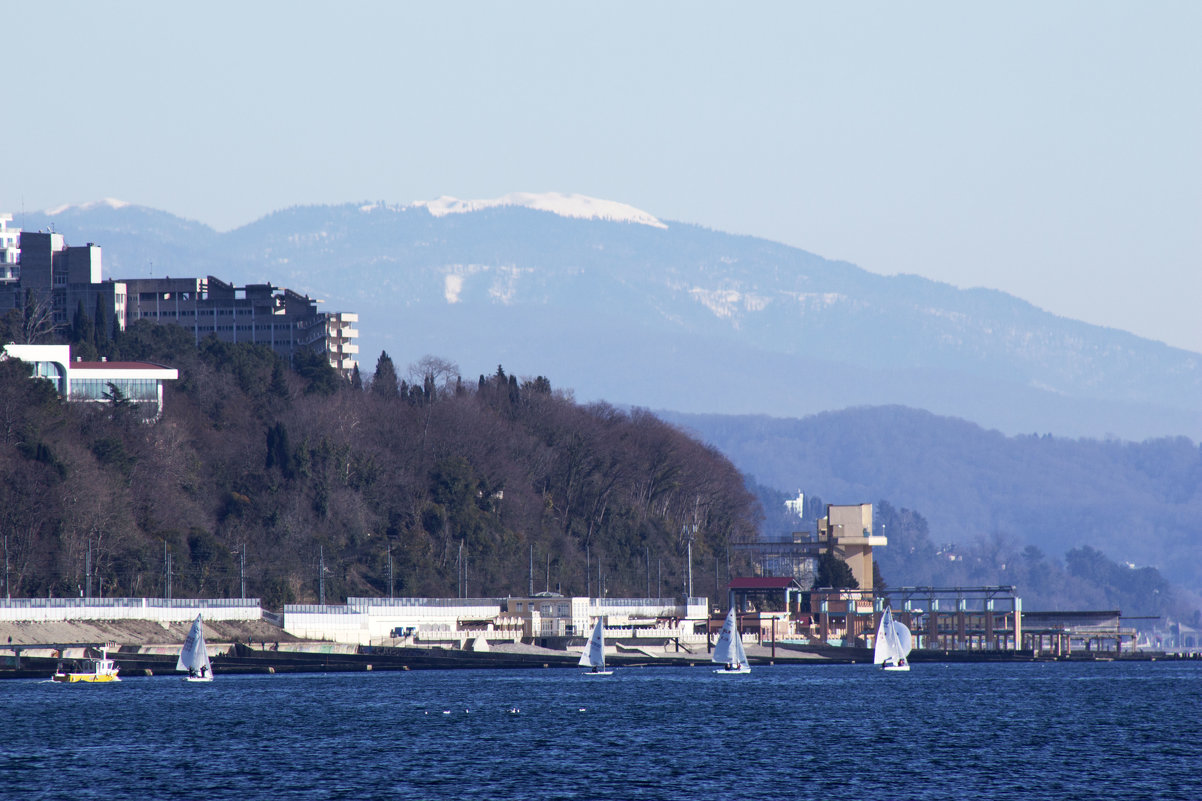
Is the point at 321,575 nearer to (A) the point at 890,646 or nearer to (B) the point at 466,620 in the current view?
(B) the point at 466,620

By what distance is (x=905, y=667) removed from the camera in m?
167

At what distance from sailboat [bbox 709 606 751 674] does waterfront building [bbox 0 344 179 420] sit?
54343mm

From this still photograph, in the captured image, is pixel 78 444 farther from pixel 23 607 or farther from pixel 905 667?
pixel 905 667

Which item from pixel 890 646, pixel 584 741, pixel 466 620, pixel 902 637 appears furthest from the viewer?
pixel 466 620

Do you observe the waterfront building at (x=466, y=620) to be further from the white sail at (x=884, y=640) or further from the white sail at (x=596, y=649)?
the white sail at (x=884, y=640)

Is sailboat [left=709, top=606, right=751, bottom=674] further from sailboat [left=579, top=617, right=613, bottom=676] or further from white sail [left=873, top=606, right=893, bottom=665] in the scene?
white sail [left=873, top=606, right=893, bottom=665]

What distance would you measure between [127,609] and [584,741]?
6400cm

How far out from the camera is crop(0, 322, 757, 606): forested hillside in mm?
147750

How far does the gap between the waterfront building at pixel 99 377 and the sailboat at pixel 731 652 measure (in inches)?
2140

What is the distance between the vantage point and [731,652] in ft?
513

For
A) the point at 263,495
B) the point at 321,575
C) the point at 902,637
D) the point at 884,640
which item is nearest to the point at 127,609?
the point at 321,575

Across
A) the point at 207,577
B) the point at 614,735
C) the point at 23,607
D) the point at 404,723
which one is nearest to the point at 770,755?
the point at 614,735

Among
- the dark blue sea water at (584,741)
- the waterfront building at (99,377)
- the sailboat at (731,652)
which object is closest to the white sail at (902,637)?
the sailboat at (731,652)

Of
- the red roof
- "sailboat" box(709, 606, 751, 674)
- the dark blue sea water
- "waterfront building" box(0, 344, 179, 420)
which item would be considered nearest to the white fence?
the dark blue sea water
